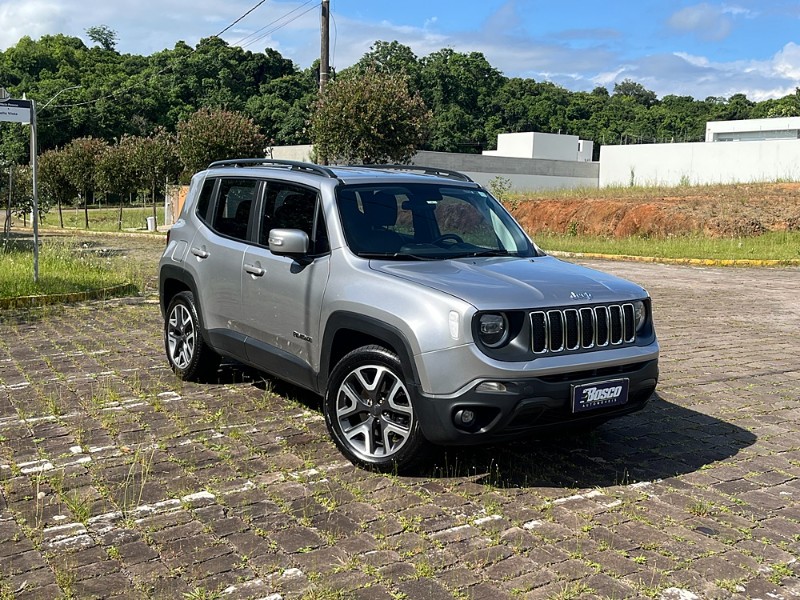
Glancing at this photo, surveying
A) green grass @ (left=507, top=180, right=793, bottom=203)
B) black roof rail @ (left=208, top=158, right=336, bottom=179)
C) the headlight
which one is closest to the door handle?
black roof rail @ (left=208, top=158, right=336, bottom=179)

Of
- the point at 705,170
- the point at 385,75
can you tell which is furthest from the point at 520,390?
the point at 705,170

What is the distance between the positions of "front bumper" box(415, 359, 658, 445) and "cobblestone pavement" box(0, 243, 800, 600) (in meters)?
0.41

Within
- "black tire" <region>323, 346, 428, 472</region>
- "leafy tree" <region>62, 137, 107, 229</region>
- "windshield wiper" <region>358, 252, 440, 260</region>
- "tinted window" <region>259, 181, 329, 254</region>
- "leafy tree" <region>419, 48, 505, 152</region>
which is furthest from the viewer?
"leafy tree" <region>419, 48, 505, 152</region>

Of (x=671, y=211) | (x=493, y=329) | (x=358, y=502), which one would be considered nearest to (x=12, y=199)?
(x=358, y=502)

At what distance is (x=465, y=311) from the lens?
4.54 metres

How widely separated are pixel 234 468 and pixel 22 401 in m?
2.50

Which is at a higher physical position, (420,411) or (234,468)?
(420,411)

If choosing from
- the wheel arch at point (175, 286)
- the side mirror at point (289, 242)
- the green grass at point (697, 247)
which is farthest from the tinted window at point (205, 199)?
the green grass at point (697, 247)

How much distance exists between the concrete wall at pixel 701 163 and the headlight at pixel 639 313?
126 ft

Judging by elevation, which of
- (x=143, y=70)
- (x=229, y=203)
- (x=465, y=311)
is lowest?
(x=465, y=311)

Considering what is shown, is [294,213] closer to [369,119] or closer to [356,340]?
[356,340]

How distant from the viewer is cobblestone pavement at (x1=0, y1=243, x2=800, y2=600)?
376 cm

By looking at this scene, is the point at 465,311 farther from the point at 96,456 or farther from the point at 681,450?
the point at 96,456

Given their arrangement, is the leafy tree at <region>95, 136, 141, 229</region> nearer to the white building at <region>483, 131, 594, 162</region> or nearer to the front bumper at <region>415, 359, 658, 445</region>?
the white building at <region>483, 131, 594, 162</region>
